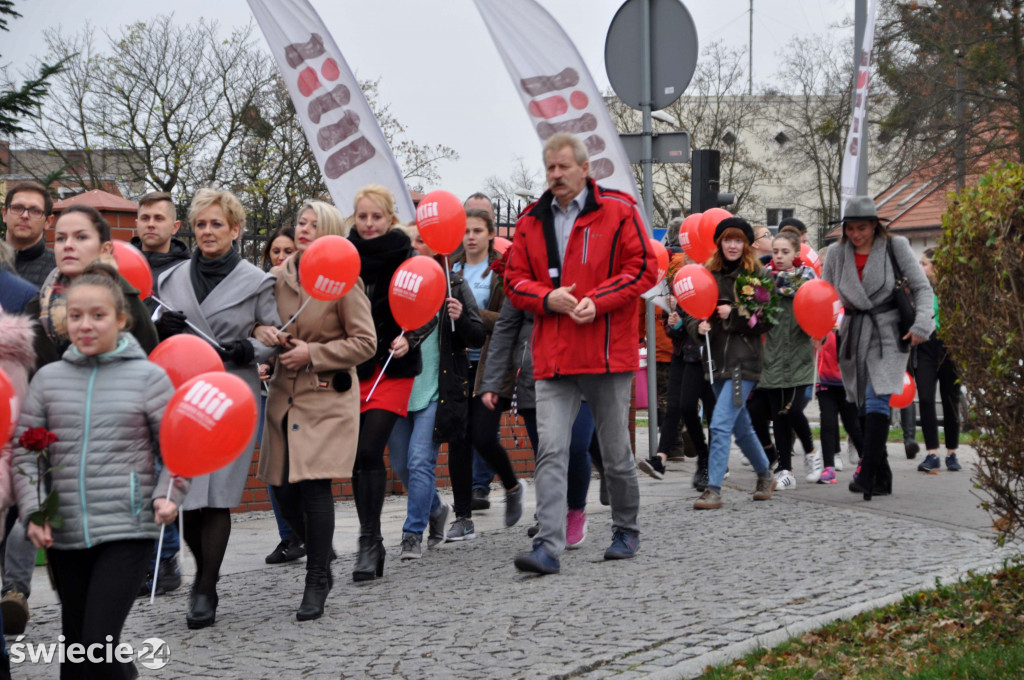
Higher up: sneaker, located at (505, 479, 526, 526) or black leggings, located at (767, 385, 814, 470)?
black leggings, located at (767, 385, 814, 470)

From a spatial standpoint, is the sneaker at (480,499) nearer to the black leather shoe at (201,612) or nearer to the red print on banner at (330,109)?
the red print on banner at (330,109)

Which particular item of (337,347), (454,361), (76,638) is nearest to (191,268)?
(337,347)

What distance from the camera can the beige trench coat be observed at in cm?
574

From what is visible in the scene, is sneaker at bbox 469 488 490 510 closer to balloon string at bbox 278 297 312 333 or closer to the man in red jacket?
the man in red jacket

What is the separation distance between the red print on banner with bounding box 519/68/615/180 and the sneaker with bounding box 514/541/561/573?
3706mm

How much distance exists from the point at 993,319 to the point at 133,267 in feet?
12.2

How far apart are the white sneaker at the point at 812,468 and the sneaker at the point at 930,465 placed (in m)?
0.97

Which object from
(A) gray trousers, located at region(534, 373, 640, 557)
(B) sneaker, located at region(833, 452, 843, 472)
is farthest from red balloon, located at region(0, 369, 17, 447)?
(B) sneaker, located at region(833, 452, 843, 472)

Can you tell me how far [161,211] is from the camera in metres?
6.82

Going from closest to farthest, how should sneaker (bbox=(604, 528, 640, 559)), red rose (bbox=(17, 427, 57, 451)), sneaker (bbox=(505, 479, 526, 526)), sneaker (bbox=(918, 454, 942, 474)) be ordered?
red rose (bbox=(17, 427, 57, 451)), sneaker (bbox=(604, 528, 640, 559)), sneaker (bbox=(505, 479, 526, 526)), sneaker (bbox=(918, 454, 942, 474))

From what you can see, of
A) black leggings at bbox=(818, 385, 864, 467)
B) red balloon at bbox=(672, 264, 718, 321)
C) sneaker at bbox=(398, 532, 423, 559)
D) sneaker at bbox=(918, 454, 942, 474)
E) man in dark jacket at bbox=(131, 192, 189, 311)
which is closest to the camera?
man in dark jacket at bbox=(131, 192, 189, 311)

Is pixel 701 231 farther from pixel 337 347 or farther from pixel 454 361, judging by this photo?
pixel 337 347

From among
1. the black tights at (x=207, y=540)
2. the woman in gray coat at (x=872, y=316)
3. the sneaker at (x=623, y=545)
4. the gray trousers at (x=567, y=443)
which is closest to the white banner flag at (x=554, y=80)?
the woman in gray coat at (x=872, y=316)

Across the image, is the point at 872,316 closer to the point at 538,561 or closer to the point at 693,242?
the point at 693,242
